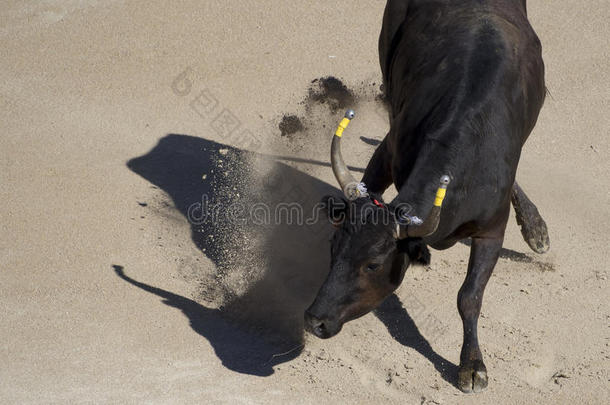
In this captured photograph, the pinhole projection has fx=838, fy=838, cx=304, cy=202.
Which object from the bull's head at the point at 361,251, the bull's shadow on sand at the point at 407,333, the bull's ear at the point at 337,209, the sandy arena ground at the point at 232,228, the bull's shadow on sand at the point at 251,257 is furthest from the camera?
the bull's shadow on sand at the point at 251,257

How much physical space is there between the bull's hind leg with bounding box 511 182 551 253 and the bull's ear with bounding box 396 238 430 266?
2980mm

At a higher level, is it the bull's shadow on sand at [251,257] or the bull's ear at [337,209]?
the bull's ear at [337,209]

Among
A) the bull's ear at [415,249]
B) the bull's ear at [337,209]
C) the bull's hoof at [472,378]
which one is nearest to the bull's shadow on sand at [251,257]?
the bull's hoof at [472,378]

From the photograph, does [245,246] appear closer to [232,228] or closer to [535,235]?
[232,228]

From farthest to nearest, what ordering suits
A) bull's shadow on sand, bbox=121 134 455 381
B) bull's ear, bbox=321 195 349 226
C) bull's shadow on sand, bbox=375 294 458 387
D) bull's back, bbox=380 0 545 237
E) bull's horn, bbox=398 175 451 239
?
bull's shadow on sand, bbox=121 134 455 381, bull's shadow on sand, bbox=375 294 458 387, bull's back, bbox=380 0 545 237, bull's ear, bbox=321 195 349 226, bull's horn, bbox=398 175 451 239

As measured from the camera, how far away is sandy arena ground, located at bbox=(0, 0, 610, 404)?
7.62 m

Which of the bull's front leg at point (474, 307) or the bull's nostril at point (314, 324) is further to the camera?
the bull's front leg at point (474, 307)

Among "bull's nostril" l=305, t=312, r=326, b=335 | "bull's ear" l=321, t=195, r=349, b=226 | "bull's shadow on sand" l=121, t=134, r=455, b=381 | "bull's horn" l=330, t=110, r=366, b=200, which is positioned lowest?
"bull's shadow on sand" l=121, t=134, r=455, b=381

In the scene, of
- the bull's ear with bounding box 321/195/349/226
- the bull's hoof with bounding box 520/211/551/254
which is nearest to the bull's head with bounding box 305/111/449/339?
the bull's ear with bounding box 321/195/349/226

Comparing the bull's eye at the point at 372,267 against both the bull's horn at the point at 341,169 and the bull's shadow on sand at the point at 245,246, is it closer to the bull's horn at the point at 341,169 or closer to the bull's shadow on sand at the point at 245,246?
the bull's horn at the point at 341,169

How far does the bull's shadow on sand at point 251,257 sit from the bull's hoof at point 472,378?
Result: 19cm

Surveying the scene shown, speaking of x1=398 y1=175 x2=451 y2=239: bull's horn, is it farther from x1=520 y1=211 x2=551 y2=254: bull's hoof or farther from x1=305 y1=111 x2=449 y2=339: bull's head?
x1=520 y1=211 x2=551 y2=254: bull's hoof

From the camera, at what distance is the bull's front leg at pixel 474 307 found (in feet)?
24.7

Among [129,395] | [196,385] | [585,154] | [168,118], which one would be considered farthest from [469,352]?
[168,118]
